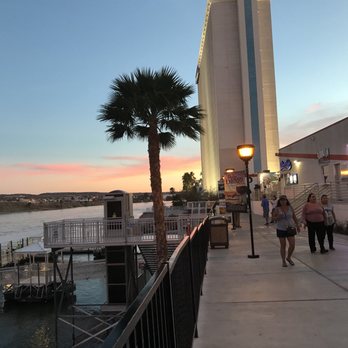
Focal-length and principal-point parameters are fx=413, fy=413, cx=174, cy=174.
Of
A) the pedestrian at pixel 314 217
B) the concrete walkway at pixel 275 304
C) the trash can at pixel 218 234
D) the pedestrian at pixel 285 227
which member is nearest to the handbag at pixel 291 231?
the pedestrian at pixel 285 227

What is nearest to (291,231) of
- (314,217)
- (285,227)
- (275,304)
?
(285,227)

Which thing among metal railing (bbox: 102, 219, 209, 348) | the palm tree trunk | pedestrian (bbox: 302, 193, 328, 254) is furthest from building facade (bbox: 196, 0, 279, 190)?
metal railing (bbox: 102, 219, 209, 348)

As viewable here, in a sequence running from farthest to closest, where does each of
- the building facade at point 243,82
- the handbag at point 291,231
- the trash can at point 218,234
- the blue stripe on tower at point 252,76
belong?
the building facade at point 243,82 < the blue stripe on tower at point 252,76 < the trash can at point 218,234 < the handbag at point 291,231

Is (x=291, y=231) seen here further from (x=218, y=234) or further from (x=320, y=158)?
(x=320, y=158)

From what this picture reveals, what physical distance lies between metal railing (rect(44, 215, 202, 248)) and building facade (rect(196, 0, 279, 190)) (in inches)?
2082

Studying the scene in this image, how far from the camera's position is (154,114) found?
20.0 metres

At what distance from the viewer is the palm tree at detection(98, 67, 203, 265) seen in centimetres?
1898

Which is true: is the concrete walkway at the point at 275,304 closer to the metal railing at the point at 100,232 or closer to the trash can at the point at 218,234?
the trash can at the point at 218,234

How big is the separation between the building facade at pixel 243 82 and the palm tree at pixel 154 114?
5326 cm

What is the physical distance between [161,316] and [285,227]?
692 cm

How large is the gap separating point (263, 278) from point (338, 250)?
439cm

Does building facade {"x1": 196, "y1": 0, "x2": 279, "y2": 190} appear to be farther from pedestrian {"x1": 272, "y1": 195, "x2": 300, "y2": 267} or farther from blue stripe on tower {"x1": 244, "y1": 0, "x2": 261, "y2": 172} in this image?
pedestrian {"x1": 272, "y1": 195, "x2": 300, "y2": 267}

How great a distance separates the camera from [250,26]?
74.6 m

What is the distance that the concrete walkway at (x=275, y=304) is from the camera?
189 inches
